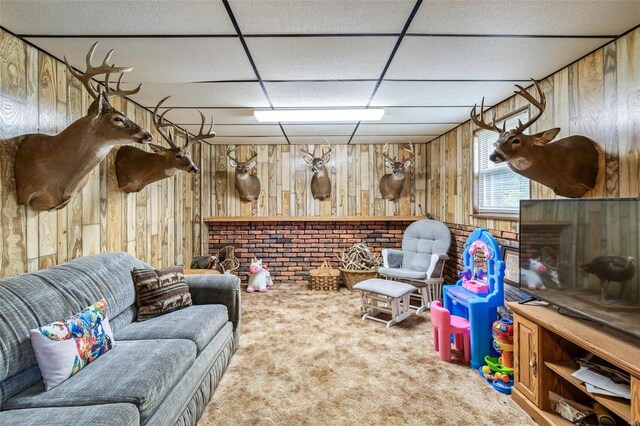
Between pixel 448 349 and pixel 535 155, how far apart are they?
1663mm

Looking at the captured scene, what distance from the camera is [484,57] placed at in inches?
89.4

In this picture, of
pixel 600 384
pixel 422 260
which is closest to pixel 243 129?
pixel 422 260

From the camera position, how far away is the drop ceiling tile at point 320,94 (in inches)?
110

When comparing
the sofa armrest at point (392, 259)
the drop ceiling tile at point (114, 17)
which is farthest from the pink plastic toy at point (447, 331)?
the drop ceiling tile at point (114, 17)

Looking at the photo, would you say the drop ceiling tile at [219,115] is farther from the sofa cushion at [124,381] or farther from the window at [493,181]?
the window at [493,181]

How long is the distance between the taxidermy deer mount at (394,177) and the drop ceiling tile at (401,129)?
1.10ft

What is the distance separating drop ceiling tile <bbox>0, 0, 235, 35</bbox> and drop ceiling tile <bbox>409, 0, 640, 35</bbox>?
3.76ft

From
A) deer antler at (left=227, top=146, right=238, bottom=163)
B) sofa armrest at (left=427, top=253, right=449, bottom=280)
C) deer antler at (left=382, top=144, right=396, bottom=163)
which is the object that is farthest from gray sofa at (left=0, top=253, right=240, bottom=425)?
deer antler at (left=382, top=144, right=396, bottom=163)

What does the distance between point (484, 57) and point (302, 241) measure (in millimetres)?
3777

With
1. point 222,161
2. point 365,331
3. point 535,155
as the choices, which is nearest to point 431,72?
point 535,155

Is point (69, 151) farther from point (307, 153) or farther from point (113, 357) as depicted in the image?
point (307, 153)

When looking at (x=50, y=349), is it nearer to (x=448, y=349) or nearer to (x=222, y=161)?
(x=448, y=349)

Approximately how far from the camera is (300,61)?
2322mm

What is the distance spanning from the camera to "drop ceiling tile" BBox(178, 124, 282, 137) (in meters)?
4.17
